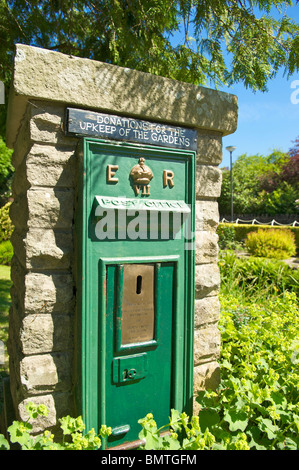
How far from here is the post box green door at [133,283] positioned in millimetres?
1824

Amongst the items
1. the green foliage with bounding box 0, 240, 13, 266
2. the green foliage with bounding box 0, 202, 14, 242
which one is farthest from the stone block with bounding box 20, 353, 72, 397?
the green foliage with bounding box 0, 202, 14, 242

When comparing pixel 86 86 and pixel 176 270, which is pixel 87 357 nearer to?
pixel 176 270

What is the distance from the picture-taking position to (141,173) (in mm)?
1955

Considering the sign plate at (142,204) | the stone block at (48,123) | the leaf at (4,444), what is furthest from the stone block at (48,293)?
the stone block at (48,123)

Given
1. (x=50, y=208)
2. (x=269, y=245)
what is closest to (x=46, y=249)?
(x=50, y=208)

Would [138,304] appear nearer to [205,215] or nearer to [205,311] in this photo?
[205,311]

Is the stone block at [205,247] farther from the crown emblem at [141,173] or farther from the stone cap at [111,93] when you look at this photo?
the stone cap at [111,93]

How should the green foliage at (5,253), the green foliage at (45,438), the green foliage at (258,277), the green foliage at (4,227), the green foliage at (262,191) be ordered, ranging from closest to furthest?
the green foliage at (45,438)
the green foliage at (258,277)
the green foliage at (5,253)
the green foliage at (4,227)
the green foliage at (262,191)

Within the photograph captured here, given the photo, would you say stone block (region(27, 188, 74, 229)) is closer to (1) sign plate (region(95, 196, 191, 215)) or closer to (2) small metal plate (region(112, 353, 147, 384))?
(1) sign plate (region(95, 196, 191, 215))

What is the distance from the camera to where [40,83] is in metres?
1.76

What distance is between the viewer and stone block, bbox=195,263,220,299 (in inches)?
89.7

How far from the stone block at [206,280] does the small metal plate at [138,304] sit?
41 centimetres

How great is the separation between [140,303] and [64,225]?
61 centimetres

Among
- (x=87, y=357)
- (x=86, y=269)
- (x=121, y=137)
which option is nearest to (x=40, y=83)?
(x=121, y=137)
